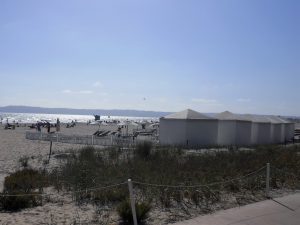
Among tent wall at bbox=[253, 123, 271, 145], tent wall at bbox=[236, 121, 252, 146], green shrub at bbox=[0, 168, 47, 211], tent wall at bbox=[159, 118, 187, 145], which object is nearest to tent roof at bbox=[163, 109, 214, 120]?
tent wall at bbox=[159, 118, 187, 145]

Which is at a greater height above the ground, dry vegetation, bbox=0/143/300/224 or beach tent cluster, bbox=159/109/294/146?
beach tent cluster, bbox=159/109/294/146

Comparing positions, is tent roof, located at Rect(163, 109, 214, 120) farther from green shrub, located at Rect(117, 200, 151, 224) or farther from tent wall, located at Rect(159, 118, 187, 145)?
green shrub, located at Rect(117, 200, 151, 224)

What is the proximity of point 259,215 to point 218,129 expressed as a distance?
73.1 feet

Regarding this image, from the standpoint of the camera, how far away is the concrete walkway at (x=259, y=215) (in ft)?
26.3

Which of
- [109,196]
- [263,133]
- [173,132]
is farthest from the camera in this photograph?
[263,133]

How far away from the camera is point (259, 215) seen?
8562mm

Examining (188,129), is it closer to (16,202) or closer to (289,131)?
(289,131)

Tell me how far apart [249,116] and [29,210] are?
1079 inches

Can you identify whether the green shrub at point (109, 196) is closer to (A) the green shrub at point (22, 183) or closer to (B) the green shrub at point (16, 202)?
(B) the green shrub at point (16, 202)

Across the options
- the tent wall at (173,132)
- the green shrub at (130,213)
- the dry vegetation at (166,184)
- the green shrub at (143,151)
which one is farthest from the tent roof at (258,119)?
the green shrub at (130,213)

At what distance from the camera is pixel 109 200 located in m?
9.99

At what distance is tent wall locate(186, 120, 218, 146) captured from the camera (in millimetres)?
29062

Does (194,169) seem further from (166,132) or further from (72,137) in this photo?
(72,137)

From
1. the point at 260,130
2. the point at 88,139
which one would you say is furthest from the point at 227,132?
the point at 88,139
